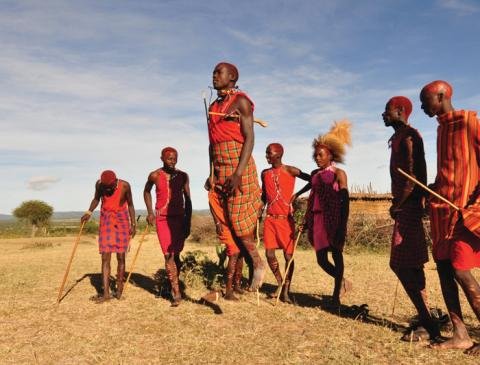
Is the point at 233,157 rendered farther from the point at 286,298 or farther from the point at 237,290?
the point at 237,290

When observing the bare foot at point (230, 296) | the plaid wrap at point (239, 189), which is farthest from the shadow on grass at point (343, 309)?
the plaid wrap at point (239, 189)

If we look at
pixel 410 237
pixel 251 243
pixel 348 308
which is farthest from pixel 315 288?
pixel 410 237

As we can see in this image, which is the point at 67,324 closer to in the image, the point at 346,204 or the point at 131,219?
the point at 131,219

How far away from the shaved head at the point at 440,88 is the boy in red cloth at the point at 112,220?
4611 mm

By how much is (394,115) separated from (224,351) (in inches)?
112

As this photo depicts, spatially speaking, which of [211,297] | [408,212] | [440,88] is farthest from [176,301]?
[440,88]

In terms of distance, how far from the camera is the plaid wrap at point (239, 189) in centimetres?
506

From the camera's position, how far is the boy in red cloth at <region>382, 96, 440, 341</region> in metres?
4.35

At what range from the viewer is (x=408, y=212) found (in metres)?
4.47

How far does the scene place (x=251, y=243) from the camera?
17.3 ft

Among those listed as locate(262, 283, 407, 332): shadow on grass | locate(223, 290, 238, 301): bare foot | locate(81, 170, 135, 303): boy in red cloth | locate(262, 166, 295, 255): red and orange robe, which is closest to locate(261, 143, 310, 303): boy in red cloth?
locate(262, 166, 295, 255): red and orange robe

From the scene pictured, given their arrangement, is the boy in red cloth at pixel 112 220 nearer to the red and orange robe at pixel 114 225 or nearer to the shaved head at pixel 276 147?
the red and orange robe at pixel 114 225

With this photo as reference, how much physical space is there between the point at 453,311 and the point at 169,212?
3978 mm

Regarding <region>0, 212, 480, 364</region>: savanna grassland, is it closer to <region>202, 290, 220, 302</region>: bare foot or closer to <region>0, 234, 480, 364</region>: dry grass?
<region>0, 234, 480, 364</region>: dry grass
